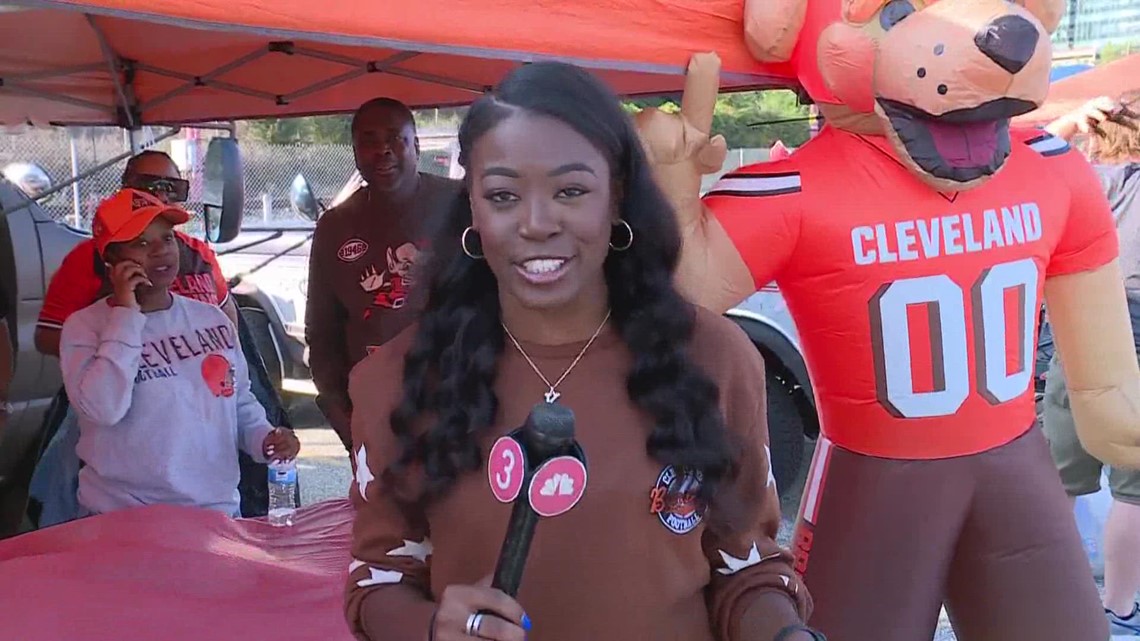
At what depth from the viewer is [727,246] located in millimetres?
2457

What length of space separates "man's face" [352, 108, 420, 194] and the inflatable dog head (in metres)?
1.88

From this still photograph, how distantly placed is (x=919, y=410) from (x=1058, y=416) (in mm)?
1879

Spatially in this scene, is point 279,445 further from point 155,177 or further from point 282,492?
point 155,177

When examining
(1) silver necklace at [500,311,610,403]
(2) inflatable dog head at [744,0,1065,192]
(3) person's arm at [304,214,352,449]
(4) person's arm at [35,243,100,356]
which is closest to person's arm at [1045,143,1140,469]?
(2) inflatable dog head at [744,0,1065,192]

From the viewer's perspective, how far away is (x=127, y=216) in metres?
3.09

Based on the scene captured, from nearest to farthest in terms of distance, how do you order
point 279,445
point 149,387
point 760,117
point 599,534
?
point 599,534 < point 149,387 < point 279,445 < point 760,117

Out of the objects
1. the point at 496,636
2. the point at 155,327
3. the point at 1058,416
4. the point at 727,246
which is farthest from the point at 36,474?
the point at 1058,416

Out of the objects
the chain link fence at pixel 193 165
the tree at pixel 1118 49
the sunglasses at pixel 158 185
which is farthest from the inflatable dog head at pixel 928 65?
the tree at pixel 1118 49

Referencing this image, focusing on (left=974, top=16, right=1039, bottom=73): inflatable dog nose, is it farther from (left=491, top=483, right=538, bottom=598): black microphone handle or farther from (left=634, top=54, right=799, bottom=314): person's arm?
(left=491, top=483, right=538, bottom=598): black microphone handle

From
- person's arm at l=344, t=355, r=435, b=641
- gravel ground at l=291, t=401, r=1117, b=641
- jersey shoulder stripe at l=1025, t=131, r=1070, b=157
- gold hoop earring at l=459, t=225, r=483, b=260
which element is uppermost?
jersey shoulder stripe at l=1025, t=131, r=1070, b=157

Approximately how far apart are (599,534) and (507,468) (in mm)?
264

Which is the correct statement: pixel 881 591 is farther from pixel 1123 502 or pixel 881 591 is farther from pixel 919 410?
pixel 1123 502

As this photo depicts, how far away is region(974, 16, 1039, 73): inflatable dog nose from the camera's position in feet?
7.45

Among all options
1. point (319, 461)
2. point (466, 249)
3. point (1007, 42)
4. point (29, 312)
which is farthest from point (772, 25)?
point (319, 461)
